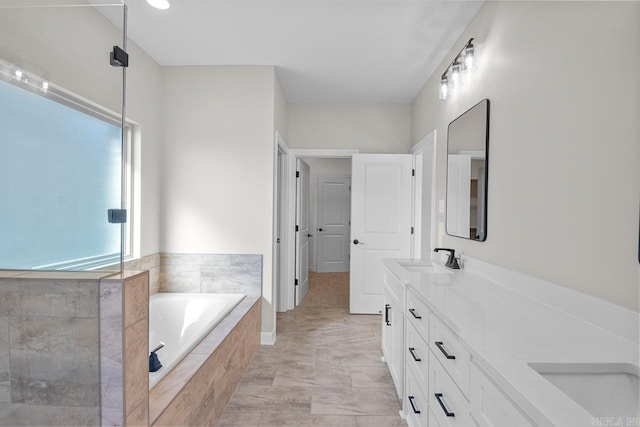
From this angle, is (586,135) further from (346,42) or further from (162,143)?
(162,143)

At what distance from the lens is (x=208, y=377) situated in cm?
183

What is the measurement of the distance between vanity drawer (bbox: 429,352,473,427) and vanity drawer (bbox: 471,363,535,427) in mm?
86

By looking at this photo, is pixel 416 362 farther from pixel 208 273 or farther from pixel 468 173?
pixel 208 273

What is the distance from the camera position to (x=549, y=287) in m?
1.33

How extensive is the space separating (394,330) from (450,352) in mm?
1119

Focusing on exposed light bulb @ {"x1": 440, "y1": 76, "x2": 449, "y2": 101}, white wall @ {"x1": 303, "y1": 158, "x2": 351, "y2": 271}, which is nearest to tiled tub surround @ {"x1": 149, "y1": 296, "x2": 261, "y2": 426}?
exposed light bulb @ {"x1": 440, "y1": 76, "x2": 449, "y2": 101}

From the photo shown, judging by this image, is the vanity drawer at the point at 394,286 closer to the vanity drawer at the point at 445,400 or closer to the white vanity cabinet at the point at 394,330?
the white vanity cabinet at the point at 394,330

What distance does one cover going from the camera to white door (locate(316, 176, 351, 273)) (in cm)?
642

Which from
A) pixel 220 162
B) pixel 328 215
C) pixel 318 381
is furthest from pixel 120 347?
pixel 328 215

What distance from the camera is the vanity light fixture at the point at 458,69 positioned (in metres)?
2.10

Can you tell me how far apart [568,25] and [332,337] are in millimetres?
2888

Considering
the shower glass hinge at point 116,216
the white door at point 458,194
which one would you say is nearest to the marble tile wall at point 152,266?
the shower glass hinge at point 116,216

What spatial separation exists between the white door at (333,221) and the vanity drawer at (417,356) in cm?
454

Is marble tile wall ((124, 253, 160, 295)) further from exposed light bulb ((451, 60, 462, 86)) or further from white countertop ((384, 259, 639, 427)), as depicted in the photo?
exposed light bulb ((451, 60, 462, 86))
